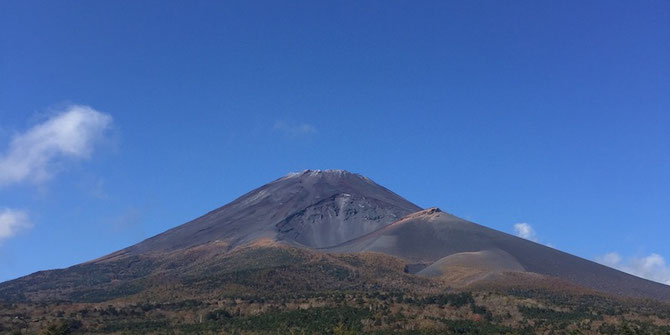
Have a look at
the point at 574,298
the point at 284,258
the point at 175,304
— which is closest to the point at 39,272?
the point at 284,258

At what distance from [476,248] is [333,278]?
4713 cm

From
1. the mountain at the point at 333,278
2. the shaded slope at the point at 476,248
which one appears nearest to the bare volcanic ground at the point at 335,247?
the shaded slope at the point at 476,248

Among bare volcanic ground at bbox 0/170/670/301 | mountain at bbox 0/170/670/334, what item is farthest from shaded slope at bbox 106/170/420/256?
mountain at bbox 0/170/670/334

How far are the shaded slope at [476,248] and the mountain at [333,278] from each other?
432 mm

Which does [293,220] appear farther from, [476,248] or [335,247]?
[476,248]

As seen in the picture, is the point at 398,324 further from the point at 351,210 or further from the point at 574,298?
the point at 351,210

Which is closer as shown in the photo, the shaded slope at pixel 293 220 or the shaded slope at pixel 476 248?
the shaded slope at pixel 476 248

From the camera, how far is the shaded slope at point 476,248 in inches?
4938

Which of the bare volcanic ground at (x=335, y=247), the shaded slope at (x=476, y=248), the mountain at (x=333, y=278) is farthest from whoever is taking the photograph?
the shaded slope at (x=476, y=248)

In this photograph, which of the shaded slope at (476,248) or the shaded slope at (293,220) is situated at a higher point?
the shaded slope at (293,220)

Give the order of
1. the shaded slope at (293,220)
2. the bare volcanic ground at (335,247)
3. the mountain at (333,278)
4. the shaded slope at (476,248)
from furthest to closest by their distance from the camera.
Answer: the shaded slope at (293,220) → the shaded slope at (476,248) → the bare volcanic ground at (335,247) → the mountain at (333,278)

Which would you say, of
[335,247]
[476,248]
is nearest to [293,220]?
[335,247]

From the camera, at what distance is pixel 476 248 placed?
464 ft

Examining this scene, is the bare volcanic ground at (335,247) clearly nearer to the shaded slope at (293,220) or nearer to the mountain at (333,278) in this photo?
the shaded slope at (293,220)
